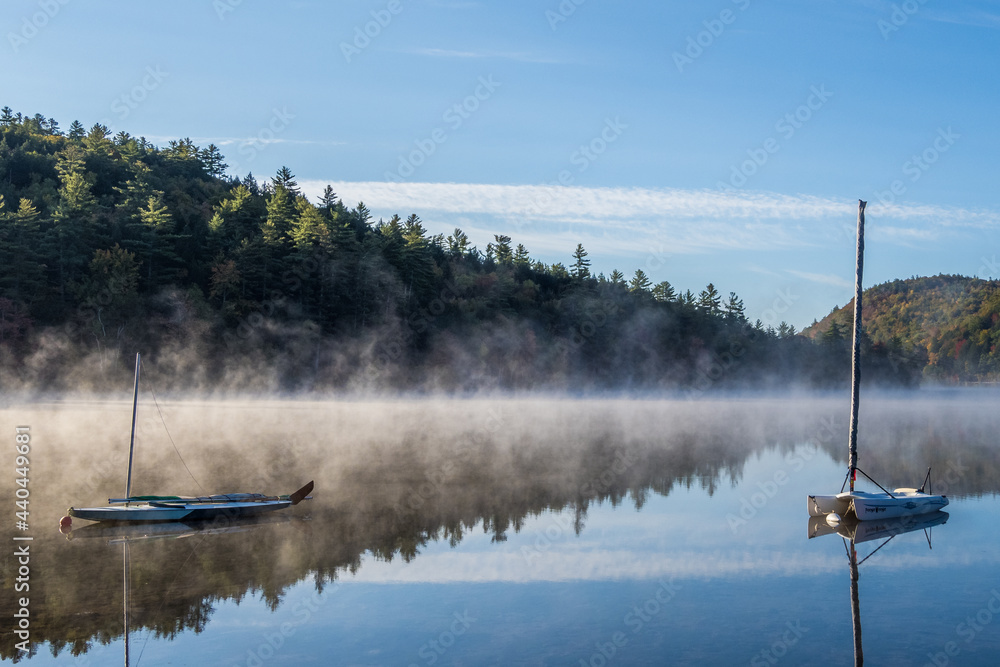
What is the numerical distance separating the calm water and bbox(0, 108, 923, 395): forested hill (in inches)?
1444

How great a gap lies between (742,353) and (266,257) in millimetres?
77765

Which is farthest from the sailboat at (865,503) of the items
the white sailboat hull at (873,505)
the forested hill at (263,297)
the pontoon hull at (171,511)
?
the forested hill at (263,297)

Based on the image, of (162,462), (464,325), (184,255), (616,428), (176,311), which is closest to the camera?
(162,462)

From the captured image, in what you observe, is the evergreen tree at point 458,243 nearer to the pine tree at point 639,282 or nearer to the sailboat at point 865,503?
the pine tree at point 639,282

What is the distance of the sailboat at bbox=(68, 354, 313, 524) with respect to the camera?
21.5 m

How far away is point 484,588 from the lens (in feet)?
57.1

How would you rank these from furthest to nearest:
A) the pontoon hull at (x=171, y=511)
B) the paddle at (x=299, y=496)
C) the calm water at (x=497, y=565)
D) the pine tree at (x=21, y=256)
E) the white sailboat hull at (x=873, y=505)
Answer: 1. the pine tree at (x=21, y=256)
2. the paddle at (x=299, y=496)
3. the white sailboat hull at (x=873, y=505)
4. the pontoon hull at (x=171, y=511)
5. the calm water at (x=497, y=565)

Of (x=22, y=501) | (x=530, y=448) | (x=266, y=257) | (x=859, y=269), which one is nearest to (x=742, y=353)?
(x=266, y=257)

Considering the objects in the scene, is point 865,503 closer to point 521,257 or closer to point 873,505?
point 873,505

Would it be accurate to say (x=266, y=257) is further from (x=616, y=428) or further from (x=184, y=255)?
(x=616, y=428)

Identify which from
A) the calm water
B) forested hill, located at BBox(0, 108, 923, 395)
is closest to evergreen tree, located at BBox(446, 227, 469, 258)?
forested hill, located at BBox(0, 108, 923, 395)

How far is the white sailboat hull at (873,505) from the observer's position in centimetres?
2367

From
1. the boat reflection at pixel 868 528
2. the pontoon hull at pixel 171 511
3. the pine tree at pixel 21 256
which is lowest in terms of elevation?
the boat reflection at pixel 868 528

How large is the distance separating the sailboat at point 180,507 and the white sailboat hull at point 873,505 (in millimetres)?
14537
